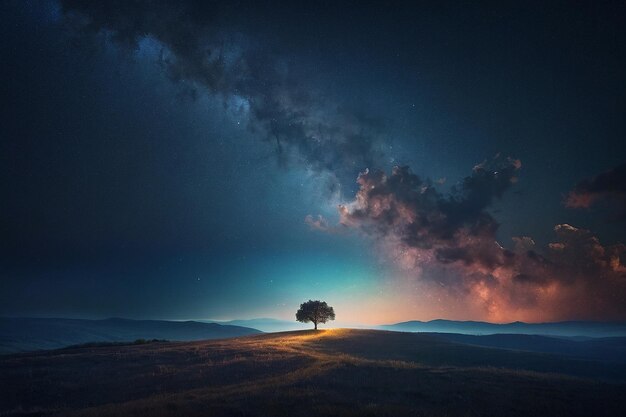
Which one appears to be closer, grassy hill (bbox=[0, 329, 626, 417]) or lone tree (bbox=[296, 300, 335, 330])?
grassy hill (bbox=[0, 329, 626, 417])

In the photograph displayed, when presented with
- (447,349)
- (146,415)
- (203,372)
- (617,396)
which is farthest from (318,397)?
(447,349)

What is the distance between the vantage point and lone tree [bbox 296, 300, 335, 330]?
78500 mm

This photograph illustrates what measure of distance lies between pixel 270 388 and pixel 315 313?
60982 mm

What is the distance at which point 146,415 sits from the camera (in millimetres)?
13914

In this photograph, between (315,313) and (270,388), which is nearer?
(270,388)

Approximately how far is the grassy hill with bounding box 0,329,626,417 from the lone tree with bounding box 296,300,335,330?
138ft

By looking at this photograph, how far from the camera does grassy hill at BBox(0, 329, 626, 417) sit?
15500 millimetres

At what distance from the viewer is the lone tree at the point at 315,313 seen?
78.5 m

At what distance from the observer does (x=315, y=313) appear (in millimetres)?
78375

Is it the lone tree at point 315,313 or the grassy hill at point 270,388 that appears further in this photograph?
Answer: the lone tree at point 315,313

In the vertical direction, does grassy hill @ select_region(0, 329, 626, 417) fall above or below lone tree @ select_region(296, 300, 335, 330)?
below

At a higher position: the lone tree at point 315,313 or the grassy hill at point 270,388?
the lone tree at point 315,313

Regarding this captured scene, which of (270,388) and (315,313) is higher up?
(315,313)

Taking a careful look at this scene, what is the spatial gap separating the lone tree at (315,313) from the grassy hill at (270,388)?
41958mm
